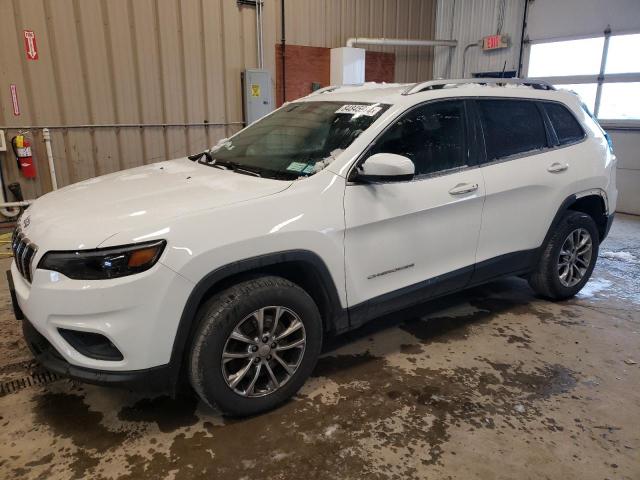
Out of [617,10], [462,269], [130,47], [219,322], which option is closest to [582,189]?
[462,269]

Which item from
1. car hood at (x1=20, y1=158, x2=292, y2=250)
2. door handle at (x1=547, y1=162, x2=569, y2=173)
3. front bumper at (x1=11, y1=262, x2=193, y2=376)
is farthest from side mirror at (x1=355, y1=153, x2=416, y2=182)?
door handle at (x1=547, y1=162, x2=569, y2=173)

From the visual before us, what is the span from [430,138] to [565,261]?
5.86 ft

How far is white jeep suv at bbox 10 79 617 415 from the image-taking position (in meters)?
1.97

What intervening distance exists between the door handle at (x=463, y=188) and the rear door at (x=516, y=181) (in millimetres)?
133

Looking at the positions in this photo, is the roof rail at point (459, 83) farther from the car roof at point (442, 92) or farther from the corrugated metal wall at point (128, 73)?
the corrugated metal wall at point (128, 73)

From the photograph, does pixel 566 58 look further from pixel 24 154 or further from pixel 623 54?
pixel 24 154

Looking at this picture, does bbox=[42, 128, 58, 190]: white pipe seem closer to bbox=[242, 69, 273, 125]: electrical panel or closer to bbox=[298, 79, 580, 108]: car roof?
bbox=[242, 69, 273, 125]: electrical panel

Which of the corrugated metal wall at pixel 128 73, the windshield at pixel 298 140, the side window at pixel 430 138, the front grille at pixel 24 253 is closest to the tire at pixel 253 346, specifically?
the windshield at pixel 298 140

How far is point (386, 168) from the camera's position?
239cm

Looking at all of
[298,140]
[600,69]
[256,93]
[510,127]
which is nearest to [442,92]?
[510,127]

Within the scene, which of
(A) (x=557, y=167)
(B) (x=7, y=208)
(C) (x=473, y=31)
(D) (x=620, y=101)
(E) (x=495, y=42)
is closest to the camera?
(A) (x=557, y=167)

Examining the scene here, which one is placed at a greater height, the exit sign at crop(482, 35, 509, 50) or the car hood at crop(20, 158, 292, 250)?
the exit sign at crop(482, 35, 509, 50)

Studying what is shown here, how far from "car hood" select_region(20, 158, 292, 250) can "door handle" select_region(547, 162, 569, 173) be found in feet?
6.77

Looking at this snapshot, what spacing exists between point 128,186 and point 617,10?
7.91 meters
